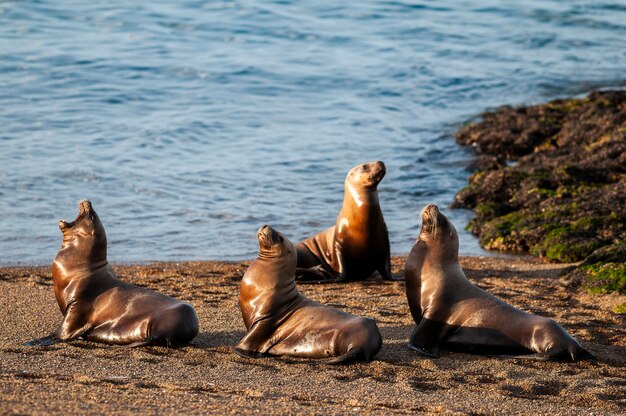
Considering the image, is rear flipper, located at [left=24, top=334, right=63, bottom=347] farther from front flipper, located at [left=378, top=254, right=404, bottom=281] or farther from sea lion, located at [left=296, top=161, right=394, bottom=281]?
front flipper, located at [left=378, top=254, right=404, bottom=281]

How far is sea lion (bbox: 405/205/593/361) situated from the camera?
785cm

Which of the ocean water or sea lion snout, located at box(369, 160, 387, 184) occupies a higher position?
sea lion snout, located at box(369, 160, 387, 184)

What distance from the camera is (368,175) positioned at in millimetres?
11297

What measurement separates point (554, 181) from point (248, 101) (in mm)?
10090

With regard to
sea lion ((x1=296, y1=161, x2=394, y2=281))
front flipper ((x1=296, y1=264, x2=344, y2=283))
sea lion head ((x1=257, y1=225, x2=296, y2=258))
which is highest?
sea lion head ((x1=257, y1=225, x2=296, y2=258))

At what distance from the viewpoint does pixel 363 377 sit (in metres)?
7.21

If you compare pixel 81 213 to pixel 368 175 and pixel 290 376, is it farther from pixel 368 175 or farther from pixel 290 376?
pixel 368 175

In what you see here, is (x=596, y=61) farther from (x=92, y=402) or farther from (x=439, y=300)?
(x=92, y=402)

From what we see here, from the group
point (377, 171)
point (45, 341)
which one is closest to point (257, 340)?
point (45, 341)

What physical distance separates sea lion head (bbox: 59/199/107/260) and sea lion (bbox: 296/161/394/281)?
293 cm

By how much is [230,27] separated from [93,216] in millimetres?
22658

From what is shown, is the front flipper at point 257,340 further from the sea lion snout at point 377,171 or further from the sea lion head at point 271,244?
the sea lion snout at point 377,171

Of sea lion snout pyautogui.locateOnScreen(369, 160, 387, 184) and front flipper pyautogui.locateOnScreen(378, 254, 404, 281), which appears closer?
front flipper pyautogui.locateOnScreen(378, 254, 404, 281)

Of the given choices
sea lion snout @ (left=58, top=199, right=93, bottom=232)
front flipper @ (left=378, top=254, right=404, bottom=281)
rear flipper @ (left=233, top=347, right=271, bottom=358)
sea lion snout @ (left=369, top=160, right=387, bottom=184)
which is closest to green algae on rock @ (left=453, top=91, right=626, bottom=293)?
front flipper @ (left=378, top=254, right=404, bottom=281)
